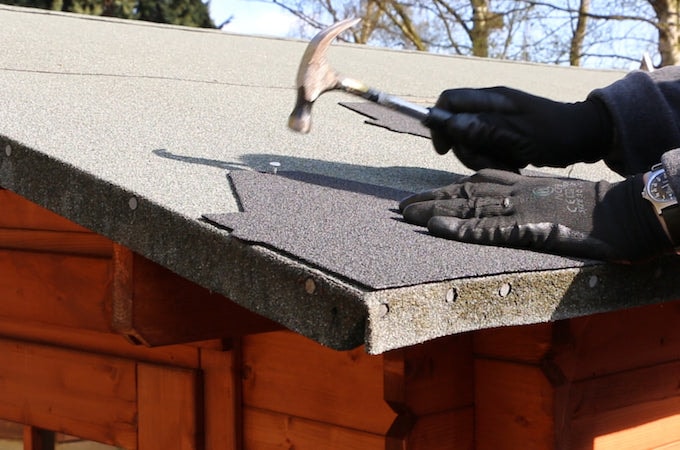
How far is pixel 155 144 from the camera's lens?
7.18 feet

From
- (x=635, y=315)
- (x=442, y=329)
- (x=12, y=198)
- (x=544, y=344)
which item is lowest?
(x=442, y=329)

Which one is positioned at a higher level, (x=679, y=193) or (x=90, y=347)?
(x=90, y=347)

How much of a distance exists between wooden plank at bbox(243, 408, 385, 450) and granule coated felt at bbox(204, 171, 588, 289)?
49cm

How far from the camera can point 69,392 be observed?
8.58 ft

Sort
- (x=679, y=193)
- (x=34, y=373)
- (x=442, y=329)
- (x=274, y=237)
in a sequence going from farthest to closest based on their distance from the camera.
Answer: (x=34, y=373), (x=679, y=193), (x=274, y=237), (x=442, y=329)

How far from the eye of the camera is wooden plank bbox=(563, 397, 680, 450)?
1.99 m

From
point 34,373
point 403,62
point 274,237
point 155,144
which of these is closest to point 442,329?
point 274,237

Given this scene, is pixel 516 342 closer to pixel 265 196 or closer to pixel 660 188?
pixel 660 188

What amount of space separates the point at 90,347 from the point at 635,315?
56.4 inches

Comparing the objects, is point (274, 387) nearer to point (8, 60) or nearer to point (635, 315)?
point (635, 315)

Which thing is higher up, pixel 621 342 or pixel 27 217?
pixel 27 217

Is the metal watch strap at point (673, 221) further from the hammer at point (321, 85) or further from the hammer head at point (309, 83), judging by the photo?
the hammer head at point (309, 83)

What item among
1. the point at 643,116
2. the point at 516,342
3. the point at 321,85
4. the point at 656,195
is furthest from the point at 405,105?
the point at 656,195

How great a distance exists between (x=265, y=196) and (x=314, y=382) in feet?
1.61
